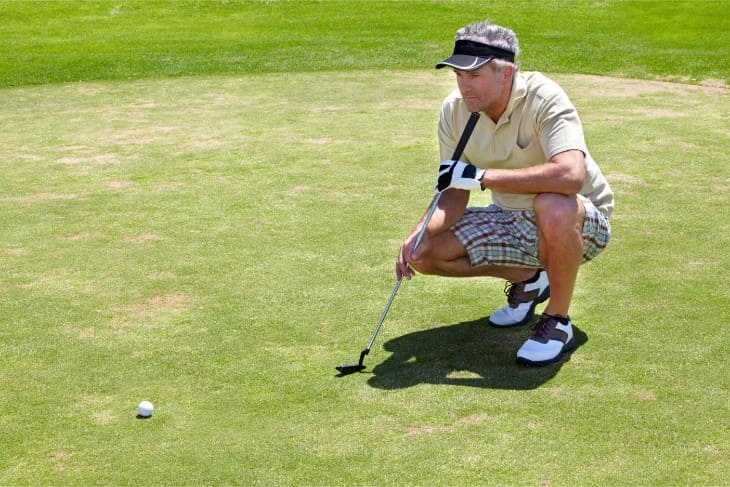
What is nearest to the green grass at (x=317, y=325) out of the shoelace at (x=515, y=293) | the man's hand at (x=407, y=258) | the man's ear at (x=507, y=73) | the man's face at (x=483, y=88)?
the shoelace at (x=515, y=293)

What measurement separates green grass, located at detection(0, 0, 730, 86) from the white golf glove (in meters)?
8.26

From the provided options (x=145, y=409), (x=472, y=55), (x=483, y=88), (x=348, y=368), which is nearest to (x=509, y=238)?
(x=483, y=88)

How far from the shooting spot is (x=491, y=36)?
4.18 metres

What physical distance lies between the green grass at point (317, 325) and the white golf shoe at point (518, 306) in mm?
89

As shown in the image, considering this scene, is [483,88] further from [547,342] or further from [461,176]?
[547,342]

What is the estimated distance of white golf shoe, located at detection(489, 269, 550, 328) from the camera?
187 inches

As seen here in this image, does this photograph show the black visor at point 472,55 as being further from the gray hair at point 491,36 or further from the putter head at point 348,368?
the putter head at point 348,368

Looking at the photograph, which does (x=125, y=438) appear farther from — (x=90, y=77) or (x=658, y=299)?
(x=90, y=77)

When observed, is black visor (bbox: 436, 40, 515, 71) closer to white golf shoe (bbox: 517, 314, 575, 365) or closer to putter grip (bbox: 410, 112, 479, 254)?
putter grip (bbox: 410, 112, 479, 254)

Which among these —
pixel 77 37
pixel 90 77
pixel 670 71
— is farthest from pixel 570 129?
pixel 77 37

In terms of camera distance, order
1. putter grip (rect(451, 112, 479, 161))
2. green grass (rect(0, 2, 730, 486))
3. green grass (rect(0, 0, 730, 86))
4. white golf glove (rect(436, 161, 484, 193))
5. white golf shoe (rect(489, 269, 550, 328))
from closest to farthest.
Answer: green grass (rect(0, 2, 730, 486)), white golf glove (rect(436, 161, 484, 193)), putter grip (rect(451, 112, 479, 161)), white golf shoe (rect(489, 269, 550, 328)), green grass (rect(0, 0, 730, 86))

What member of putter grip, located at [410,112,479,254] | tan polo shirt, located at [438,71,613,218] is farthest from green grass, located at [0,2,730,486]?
tan polo shirt, located at [438,71,613,218]

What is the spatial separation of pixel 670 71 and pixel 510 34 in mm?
8620

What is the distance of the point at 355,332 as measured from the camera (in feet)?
15.3
